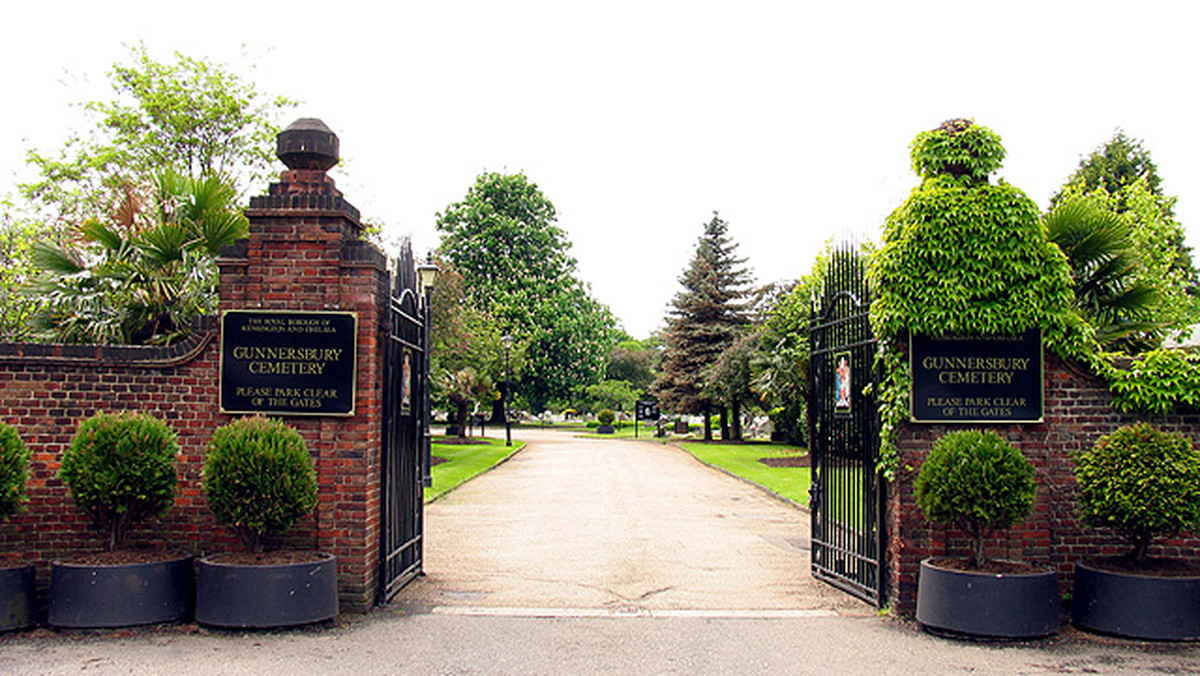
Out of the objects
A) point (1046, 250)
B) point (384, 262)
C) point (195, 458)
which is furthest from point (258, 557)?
point (1046, 250)

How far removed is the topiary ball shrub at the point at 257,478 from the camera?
23.6 ft

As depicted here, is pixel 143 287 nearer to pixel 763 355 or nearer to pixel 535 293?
pixel 763 355

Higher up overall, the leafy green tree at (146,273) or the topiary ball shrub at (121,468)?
the leafy green tree at (146,273)

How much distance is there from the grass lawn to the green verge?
693 centimetres

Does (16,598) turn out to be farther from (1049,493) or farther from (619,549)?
(1049,493)

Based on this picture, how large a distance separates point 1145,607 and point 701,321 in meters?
39.4

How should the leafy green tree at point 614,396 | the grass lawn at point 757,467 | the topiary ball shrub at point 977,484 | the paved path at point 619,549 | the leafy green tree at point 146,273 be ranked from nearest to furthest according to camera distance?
the topiary ball shrub at point 977,484
the paved path at point 619,549
the leafy green tree at point 146,273
the grass lawn at point 757,467
the leafy green tree at point 614,396

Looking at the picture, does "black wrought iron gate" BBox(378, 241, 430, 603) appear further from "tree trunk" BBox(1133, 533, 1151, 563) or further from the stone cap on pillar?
"tree trunk" BBox(1133, 533, 1151, 563)

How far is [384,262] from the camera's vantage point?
327 inches

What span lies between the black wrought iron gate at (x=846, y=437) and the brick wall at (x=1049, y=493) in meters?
0.38

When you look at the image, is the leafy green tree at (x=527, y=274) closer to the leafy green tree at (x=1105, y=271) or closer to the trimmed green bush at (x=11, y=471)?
the leafy green tree at (x=1105, y=271)

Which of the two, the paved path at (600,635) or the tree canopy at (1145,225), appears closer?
the paved path at (600,635)

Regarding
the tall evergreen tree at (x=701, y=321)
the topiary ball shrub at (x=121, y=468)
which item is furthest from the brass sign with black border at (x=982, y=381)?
the tall evergreen tree at (x=701, y=321)

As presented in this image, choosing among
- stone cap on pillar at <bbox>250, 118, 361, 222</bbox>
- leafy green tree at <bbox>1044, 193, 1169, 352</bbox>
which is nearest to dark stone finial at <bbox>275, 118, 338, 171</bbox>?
stone cap on pillar at <bbox>250, 118, 361, 222</bbox>
